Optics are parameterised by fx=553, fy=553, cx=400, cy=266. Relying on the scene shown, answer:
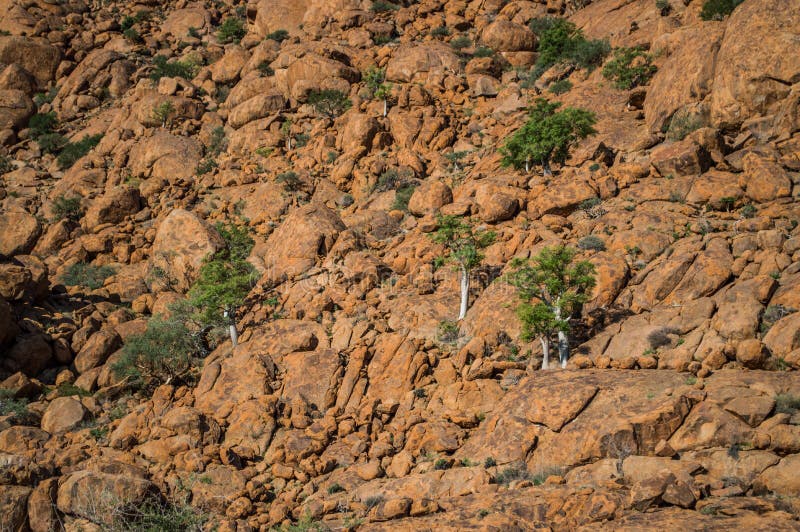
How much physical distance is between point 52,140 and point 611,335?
2071 inches

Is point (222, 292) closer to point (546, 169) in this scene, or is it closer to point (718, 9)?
point (546, 169)

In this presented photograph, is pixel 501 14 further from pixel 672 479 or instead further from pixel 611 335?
pixel 672 479

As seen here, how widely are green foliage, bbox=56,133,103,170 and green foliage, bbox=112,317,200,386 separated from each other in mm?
29270

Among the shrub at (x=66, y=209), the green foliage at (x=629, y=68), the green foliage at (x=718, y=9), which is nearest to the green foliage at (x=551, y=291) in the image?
the green foliage at (x=629, y=68)

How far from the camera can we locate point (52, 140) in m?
51.5

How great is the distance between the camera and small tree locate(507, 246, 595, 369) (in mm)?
21000

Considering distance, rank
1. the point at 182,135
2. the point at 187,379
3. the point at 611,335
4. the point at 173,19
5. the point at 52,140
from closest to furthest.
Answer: the point at 611,335 → the point at 187,379 → the point at 182,135 → the point at 52,140 → the point at 173,19

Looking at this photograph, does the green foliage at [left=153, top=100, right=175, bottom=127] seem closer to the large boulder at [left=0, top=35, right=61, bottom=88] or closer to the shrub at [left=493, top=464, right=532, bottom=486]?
the large boulder at [left=0, top=35, right=61, bottom=88]

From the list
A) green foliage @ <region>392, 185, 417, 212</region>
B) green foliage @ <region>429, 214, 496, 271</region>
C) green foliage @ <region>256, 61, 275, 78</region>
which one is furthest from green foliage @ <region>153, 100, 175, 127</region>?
green foliage @ <region>429, 214, 496, 271</region>

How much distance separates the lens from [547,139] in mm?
32344

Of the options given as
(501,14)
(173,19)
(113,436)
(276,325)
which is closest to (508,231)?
(276,325)

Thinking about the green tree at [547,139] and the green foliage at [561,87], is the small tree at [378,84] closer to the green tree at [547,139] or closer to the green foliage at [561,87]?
the green foliage at [561,87]

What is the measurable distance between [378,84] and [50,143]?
103 feet

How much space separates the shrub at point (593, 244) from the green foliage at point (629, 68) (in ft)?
61.0
